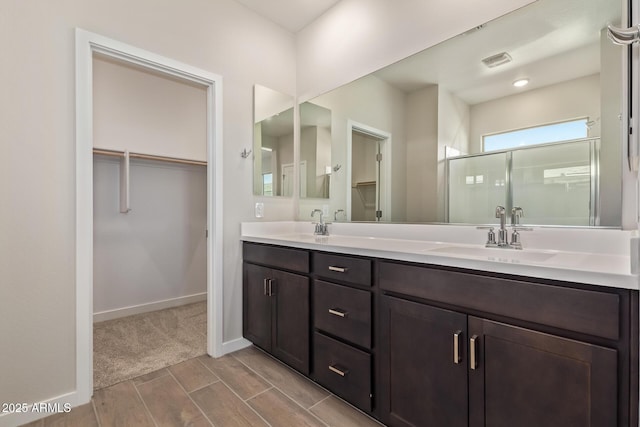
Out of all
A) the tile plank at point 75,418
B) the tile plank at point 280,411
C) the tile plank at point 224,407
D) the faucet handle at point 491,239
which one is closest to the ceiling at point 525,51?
the faucet handle at point 491,239

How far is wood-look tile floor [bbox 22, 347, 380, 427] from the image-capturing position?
1492 mm

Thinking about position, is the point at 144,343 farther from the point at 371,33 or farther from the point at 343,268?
the point at 371,33

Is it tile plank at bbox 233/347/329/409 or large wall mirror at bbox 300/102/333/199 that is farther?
large wall mirror at bbox 300/102/333/199

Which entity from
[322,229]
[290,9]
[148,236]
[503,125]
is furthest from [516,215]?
[148,236]

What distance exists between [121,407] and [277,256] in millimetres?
1141

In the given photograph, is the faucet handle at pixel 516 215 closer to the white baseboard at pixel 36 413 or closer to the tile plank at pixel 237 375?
the tile plank at pixel 237 375

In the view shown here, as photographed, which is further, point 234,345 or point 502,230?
point 234,345

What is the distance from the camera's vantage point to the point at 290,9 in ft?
7.95

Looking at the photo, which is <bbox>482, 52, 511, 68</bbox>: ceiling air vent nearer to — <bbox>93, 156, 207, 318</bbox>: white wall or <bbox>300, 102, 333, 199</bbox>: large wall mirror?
<bbox>300, 102, 333, 199</bbox>: large wall mirror

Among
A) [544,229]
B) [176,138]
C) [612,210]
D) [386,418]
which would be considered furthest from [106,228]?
[612,210]

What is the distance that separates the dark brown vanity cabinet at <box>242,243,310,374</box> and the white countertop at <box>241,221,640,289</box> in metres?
0.11

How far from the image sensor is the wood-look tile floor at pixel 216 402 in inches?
58.7

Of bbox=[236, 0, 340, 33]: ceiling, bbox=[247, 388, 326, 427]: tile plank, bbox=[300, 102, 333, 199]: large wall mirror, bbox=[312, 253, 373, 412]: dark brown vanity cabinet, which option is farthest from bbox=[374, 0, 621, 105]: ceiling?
bbox=[247, 388, 326, 427]: tile plank

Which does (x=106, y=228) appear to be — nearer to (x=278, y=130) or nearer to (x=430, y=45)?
(x=278, y=130)
